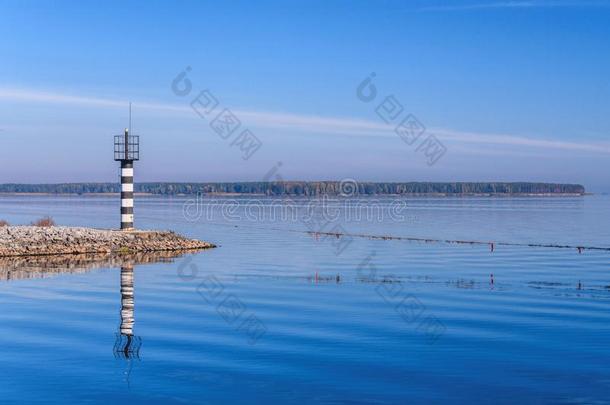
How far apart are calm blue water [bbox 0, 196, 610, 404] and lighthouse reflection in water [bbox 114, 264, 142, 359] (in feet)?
0.70

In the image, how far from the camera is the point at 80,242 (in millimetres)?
51469

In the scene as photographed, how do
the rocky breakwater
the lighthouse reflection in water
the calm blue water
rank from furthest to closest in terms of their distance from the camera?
the rocky breakwater, the lighthouse reflection in water, the calm blue water

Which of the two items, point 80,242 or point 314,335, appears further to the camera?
point 80,242

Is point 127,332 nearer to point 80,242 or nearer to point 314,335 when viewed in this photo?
point 314,335

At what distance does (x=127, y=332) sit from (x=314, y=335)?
4857mm

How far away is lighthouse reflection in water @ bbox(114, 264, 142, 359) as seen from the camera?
20078 mm

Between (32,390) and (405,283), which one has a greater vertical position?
(405,283)

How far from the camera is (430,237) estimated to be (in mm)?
71188

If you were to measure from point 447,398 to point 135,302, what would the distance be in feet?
49.6

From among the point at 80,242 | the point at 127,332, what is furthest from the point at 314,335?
the point at 80,242

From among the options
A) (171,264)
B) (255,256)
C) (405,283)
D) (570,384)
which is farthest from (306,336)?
(255,256)

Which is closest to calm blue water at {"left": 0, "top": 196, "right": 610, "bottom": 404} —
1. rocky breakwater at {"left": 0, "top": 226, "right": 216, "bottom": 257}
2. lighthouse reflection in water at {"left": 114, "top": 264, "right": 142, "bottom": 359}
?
lighthouse reflection in water at {"left": 114, "top": 264, "right": 142, "bottom": 359}

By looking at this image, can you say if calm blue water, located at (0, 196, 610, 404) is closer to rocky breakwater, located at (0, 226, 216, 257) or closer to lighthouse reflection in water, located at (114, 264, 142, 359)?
lighthouse reflection in water, located at (114, 264, 142, 359)

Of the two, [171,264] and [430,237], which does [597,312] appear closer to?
[171,264]
